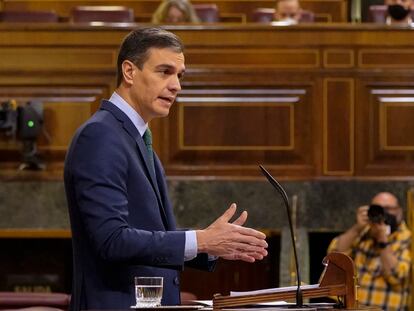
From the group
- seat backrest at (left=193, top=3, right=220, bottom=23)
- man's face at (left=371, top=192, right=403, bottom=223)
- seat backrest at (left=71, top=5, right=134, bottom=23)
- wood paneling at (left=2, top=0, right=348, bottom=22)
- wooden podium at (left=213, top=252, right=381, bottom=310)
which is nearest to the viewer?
wooden podium at (left=213, top=252, right=381, bottom=310)

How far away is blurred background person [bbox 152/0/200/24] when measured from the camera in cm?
772

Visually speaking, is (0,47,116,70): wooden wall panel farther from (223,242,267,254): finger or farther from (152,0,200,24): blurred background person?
(223,242,267,254): finger

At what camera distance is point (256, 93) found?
717cm

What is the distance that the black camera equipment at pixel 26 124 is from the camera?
703 cm

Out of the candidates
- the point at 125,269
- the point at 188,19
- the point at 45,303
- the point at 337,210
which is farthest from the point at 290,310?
the point at 188,19

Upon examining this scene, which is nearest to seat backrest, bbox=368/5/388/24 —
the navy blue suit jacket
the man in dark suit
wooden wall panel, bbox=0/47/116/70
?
wooden wall panel, bbox=0/47/116/70

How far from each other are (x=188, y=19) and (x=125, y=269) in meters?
5.28

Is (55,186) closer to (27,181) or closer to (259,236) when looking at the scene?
(27,181)

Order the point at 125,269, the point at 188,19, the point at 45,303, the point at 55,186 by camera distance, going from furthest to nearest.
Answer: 1. the point at 188,19
2. the point at 55,186
3. the point at 45,303
4. the point at 125,269

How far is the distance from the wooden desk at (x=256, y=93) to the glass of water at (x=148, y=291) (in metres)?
4.62

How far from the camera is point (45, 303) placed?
470 cm

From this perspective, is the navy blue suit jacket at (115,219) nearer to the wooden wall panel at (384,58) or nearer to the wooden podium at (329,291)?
the wooden podium at (329,291)

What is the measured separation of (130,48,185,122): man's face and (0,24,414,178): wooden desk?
4.36m

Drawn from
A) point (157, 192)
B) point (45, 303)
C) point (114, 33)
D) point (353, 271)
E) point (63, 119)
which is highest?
point (114, 33)
